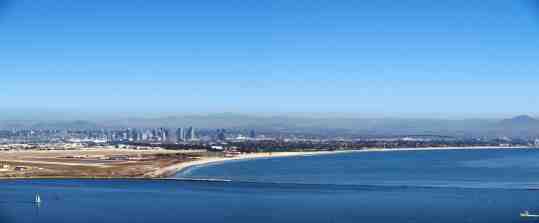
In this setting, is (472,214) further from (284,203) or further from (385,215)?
(284,203)

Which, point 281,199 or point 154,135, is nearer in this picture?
point 281,199

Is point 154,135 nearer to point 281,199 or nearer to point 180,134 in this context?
point 180,134

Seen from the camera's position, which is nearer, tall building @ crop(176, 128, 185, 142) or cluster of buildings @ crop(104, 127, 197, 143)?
cluster of buildings @ crop(104, 127, 197, 143)

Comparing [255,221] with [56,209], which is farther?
[56,209]

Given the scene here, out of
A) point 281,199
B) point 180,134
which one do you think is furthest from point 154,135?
point 281,199

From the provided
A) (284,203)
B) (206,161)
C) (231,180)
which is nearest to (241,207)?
(284,203)

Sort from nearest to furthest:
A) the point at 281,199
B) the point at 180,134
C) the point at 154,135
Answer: the point at 281,199 < the point at 180,134 < the point at 154,135

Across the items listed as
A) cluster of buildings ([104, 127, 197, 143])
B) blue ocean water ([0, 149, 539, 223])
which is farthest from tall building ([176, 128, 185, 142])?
blue ocean water ([0, 149, 539, 223])

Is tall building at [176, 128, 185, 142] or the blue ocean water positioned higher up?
tall building at [176, 128, 185, 142]

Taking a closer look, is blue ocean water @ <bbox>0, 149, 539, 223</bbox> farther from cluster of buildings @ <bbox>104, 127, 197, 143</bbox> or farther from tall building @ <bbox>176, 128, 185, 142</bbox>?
cluster of buildings @ <bbox>104, 127, 197, 143</bbox>
